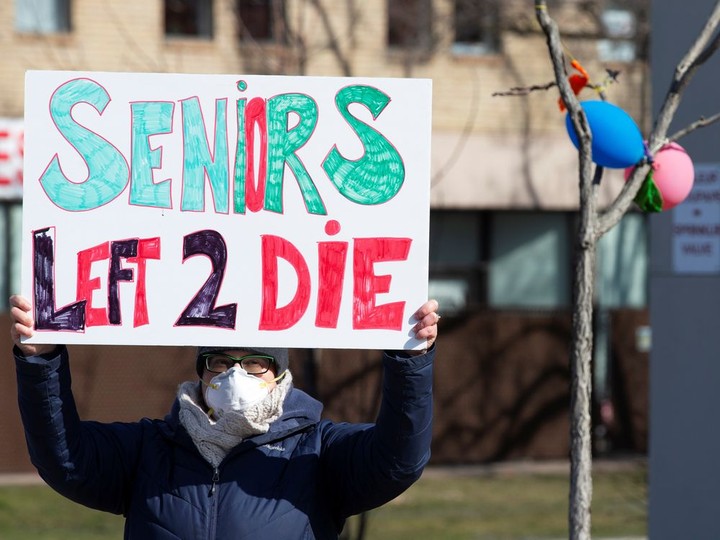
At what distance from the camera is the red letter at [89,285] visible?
3.67 m

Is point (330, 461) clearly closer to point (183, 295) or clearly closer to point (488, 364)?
point (183, 295)

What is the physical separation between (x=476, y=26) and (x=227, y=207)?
1229 centimetres

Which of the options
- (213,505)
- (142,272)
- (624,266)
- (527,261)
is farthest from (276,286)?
(624,266)

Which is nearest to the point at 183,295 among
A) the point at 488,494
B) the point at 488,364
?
the point at 488,494

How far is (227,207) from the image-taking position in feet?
12.4

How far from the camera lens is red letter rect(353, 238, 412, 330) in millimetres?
3699

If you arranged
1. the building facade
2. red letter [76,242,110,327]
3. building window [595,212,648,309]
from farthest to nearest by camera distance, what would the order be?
building window [595,212,648,309] → the building facade → red letter [76,242,110,327]

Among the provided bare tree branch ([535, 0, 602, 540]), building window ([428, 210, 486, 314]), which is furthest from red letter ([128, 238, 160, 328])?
building window ([428, 210, 486, 314])

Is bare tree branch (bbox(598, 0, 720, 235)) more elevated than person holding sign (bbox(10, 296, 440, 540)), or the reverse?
bare tree branch (bbox(598, 0, 720, 235))

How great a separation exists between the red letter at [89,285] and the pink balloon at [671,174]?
2543 millimetres

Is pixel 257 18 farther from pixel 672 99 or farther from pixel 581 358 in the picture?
pixel 581 358

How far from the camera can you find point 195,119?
379cm

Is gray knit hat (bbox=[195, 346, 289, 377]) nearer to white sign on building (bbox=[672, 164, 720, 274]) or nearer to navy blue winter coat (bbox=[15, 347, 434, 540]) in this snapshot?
navy blue winter coat (bbox=[15, 347, 434, 540])

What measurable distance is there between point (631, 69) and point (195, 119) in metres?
12.2
